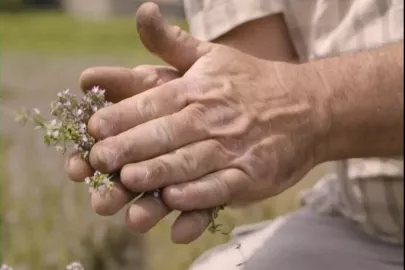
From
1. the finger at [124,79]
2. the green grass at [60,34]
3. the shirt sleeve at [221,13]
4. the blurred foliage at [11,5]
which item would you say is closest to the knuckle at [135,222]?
the finger at [124,79]

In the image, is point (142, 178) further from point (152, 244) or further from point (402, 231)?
point (402, 231)

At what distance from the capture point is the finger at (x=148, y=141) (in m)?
0.47

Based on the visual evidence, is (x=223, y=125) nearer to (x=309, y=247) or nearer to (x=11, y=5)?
(x=309, y=247)

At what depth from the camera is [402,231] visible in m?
0.74

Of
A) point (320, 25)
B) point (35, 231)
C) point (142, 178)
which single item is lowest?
point (35, 231)

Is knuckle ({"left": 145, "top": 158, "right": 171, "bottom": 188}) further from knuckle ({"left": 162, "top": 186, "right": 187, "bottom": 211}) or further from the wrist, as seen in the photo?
the wrist

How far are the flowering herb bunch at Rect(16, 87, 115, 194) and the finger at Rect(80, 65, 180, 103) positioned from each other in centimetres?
4

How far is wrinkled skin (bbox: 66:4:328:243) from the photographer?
0.48 metres

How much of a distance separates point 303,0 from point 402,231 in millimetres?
279

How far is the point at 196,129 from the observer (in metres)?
0.51

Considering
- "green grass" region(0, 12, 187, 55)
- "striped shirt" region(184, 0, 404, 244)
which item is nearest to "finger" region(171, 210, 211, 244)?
"striped shirt" region(184, 0, 404, 244)

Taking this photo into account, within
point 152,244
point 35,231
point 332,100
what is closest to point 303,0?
point 332,100

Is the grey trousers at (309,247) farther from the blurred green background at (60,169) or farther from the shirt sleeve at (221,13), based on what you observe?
the shirt sleeve at (221,13)

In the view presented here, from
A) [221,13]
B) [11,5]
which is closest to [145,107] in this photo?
[221,13]
